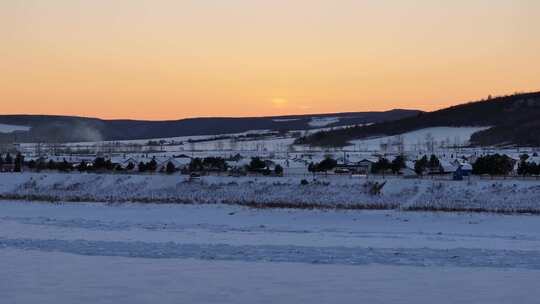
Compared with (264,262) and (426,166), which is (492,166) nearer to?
(426,166)

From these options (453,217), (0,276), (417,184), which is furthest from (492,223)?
(417,184)

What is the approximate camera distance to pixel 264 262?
1346cm

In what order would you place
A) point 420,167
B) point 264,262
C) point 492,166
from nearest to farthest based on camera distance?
1. point 264,262
2. point 492,166
3. point 420,167

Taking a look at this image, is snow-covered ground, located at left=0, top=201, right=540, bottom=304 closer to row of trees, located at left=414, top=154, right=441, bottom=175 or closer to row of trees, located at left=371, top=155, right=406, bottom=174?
row of trees, located at left=414, top=154, right=441, bottom=175

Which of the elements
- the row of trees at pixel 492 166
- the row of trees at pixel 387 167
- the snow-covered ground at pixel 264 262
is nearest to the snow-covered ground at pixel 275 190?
the row of trees at pixel 492 166

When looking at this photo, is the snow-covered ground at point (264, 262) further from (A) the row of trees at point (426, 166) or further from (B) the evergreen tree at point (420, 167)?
(A) the row of trees at point (426, 166)

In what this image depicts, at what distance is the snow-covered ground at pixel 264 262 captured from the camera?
1032 cm

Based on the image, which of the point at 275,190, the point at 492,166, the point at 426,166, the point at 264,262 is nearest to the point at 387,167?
the point at 426,166

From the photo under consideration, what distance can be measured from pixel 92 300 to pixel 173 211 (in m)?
18.9

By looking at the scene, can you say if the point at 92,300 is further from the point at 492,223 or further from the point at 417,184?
the point at 417,184

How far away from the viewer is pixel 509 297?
33.3 ft

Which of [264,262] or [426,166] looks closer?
[264,262]

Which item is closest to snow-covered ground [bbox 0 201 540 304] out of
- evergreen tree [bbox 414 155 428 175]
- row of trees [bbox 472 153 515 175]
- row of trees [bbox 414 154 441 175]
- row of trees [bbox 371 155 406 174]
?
row of trees [bbox 472 153 515 175]

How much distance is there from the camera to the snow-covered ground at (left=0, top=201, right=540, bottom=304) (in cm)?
1032
